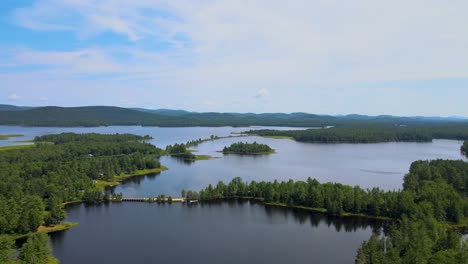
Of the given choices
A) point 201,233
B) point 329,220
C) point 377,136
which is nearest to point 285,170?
point 329,220

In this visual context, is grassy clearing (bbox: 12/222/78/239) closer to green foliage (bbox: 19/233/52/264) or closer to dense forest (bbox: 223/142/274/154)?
→ green foliage (bbox: 19/233/52/264)

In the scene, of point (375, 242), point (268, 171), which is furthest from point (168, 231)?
point (268, 171)

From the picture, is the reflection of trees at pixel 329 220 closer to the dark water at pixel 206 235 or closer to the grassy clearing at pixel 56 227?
the dark water at pixel 206 235

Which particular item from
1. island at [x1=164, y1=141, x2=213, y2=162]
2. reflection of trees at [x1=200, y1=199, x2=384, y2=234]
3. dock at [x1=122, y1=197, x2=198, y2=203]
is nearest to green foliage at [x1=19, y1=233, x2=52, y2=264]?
dock at [x1=122, y1=197, x2=198, y2=203]

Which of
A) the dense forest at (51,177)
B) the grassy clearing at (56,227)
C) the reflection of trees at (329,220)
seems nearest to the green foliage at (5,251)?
the dense forest at (51,177)

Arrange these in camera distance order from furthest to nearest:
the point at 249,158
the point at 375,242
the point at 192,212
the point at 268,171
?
the point at 249,158, the point at 268,171, the point at 192,212, the point at 375,242

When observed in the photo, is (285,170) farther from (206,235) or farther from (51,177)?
(51,177)

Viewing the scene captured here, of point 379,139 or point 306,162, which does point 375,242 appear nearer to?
point 306,162
